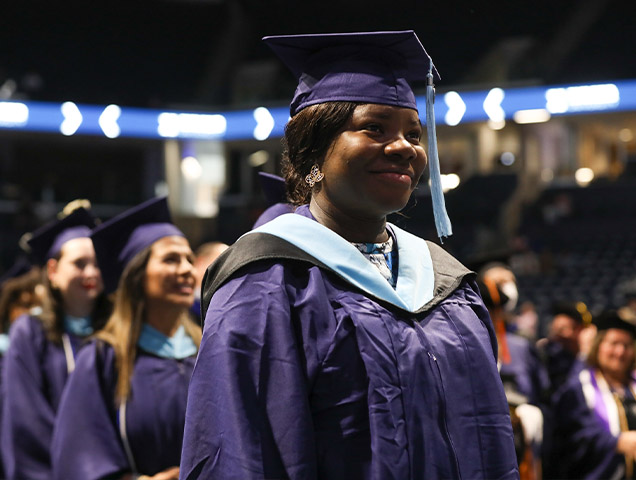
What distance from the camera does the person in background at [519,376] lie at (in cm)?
400

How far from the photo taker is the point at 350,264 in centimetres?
179

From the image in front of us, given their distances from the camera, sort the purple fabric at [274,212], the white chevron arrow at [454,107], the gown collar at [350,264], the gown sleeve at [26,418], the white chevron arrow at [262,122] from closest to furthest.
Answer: the gown collar at [350,264]
the purple fabric at [274,212]
the gown sleeve at [26,418]
the white chevron arrow at [454,107]
the white chevron arrow at [262,122]

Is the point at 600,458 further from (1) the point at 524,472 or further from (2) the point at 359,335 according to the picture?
(2) the point at 359,335

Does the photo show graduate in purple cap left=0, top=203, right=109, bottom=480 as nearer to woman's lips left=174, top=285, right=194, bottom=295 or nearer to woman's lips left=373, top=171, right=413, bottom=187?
woman's lips left=174, top=285, right=194, bottom=295

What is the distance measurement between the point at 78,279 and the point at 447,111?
42.9 ft

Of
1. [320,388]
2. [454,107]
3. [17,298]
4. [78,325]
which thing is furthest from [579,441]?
[454,107]

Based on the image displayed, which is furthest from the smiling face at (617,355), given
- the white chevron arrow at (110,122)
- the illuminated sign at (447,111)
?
the white chevron arrow at (110,122)

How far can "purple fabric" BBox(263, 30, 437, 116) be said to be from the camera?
73.1 inches

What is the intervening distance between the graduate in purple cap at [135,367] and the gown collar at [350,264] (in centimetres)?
157

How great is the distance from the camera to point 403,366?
170 cm

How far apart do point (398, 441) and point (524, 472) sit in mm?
2535

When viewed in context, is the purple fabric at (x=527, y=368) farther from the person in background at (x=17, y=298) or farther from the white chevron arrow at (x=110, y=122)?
the white chevron arrow at (x=110, y=122)

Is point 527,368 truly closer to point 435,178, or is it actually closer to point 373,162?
point 435,178

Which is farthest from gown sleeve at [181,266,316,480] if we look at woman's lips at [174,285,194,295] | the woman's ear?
the woman's ear
